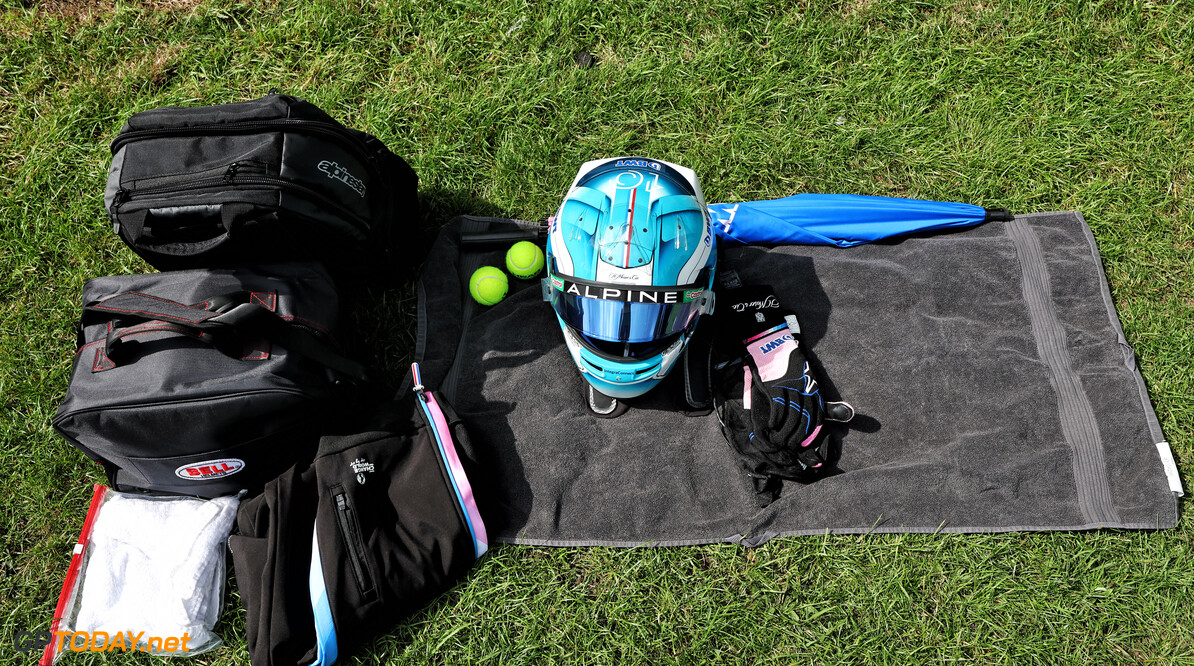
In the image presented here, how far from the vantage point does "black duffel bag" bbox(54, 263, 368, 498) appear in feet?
8.86

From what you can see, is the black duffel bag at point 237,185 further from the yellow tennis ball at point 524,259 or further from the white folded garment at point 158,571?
the white folded garment at point 158,571

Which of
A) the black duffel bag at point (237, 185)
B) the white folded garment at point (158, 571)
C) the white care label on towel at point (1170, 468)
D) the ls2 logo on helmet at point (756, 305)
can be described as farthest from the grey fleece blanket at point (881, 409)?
the white folded garment at point (158, 571)

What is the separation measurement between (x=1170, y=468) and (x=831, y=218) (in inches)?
80.1

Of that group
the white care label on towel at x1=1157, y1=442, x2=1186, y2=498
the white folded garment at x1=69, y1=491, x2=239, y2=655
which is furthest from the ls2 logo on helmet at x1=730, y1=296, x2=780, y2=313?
Result: the white folded garment at x1=69, y1=491, x2=239, y2=655

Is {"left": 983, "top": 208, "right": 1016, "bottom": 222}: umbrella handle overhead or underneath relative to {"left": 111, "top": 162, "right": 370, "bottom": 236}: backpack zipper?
underneath

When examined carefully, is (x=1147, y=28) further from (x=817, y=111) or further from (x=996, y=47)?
(x=817, y=111)

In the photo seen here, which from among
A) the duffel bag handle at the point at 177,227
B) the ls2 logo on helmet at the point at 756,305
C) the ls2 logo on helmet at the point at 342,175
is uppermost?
the ls2 logo on helmet at the point at 342,175

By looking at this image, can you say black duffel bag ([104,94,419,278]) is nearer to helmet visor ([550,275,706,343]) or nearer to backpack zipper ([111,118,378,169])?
backpack zipper ([111,118,378,169])

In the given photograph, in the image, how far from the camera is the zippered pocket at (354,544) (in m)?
2.88

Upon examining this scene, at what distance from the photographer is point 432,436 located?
311cm

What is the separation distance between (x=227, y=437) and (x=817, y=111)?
138 inches

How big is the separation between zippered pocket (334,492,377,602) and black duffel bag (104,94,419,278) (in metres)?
1.17

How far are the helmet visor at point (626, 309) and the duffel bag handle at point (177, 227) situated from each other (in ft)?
4.43

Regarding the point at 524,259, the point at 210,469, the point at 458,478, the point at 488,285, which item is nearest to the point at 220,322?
the point at 210,469
